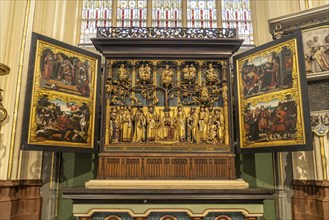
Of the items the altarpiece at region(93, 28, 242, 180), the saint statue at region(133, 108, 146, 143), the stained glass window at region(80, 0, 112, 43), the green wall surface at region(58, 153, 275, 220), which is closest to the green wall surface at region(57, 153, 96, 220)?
the green wall surface at region(58, 153, 275, 220)

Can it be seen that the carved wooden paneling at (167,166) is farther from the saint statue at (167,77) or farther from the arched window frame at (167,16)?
the arched window frame at (167,16)

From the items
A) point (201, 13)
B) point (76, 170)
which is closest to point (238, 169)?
point (76, 170)

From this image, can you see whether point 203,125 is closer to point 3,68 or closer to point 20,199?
point 3,68

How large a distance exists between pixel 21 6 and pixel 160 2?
3.63 m

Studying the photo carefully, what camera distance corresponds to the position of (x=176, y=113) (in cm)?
607

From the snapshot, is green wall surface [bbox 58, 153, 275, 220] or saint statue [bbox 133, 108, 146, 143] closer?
saint statue [bbox 133, 108, 146, 143]

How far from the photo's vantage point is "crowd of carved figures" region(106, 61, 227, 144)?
596 centimetres

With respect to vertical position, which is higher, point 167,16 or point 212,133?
point 167,16

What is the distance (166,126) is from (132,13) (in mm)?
3756

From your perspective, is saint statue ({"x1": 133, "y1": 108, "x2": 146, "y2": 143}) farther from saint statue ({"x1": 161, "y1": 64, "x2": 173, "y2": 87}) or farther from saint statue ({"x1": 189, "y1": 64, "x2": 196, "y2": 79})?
saint statue ({"x1": 189, "y1": 64, "x2": 196, "y2": 79})

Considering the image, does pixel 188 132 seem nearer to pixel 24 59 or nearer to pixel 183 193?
pixel 183 193

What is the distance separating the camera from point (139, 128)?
5.98 meters

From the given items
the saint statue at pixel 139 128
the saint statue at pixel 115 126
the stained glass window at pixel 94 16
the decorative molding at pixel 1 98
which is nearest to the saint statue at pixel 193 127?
the saint statue at pixel 139 128

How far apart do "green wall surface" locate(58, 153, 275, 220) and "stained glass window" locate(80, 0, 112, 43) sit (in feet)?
10.7
